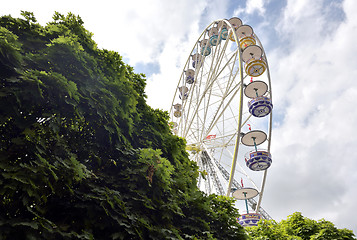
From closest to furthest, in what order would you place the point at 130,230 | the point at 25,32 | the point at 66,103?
1. the point at 130,230
2. the point at 66,103
3. the point at 25,32

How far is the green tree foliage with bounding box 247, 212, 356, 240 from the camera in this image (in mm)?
7895

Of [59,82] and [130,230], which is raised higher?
[59,82]

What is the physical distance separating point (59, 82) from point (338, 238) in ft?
30.8

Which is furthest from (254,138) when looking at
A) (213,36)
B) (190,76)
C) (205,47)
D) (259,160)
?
(213,36)

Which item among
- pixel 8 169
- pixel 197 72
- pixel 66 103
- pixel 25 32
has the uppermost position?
pixel 197 72

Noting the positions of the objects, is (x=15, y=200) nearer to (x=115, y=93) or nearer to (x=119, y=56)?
(x=115, y=93)

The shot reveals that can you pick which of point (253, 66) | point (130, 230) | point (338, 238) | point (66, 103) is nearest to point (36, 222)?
point (130, 230)

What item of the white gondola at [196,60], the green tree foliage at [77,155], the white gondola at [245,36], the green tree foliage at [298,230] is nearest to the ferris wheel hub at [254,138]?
the white gondola at [245,36]

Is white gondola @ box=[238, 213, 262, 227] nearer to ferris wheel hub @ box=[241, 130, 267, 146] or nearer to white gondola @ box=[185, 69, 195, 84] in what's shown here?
ferris wheel hub @ box=[241, 130, 267, 146]

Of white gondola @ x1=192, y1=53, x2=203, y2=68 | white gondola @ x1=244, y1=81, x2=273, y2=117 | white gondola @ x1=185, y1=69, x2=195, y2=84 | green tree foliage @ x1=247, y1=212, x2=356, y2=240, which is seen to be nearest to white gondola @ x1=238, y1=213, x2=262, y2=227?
green tree foliage @ x1=247, y1=212, x2=356, y2=240

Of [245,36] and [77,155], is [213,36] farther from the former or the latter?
[77,155]

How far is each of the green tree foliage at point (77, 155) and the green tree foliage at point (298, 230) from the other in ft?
9.49

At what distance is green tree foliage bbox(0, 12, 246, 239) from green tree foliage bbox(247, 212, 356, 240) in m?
2.89

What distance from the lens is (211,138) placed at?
20.4 meters
